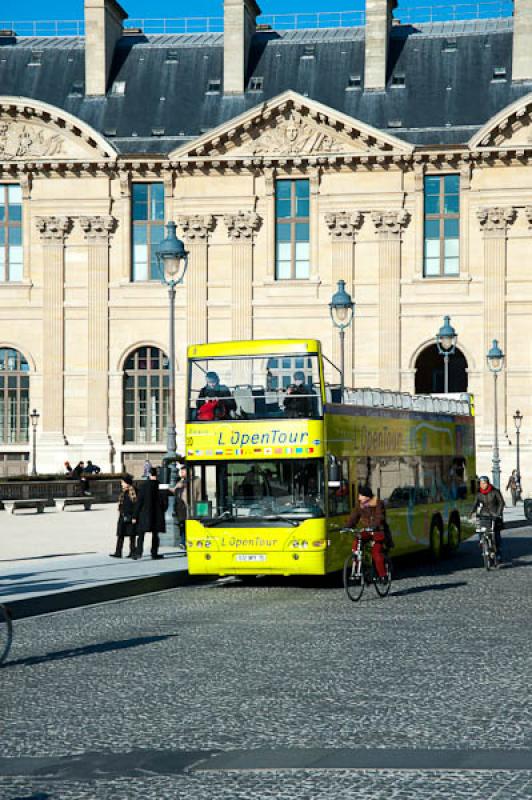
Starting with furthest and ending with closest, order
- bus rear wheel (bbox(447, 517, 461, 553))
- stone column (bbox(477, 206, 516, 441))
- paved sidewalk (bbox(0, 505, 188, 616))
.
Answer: stone column (bbox(477, 206, 516, 441))
bus rear wheel (bbox(447, 517, 461, 553))
paved sidewalk (bbox(0, 505, 188, 616))

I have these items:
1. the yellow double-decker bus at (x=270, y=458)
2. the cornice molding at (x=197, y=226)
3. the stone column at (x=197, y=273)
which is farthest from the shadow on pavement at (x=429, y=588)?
the cornice molding at (x=197, y=226)

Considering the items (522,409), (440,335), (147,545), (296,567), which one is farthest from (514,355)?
(296,567)

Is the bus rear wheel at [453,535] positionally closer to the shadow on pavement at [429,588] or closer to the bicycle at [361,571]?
the shadow on pavement at [429,588]

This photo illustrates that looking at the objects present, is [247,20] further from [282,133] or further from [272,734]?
[272,734]

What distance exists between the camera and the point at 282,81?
61.7 metres

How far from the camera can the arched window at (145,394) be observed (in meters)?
60.5

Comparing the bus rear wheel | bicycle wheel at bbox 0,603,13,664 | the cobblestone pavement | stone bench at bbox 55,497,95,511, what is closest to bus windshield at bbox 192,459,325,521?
the cobblestone pavement

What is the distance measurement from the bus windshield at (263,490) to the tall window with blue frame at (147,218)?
130ft

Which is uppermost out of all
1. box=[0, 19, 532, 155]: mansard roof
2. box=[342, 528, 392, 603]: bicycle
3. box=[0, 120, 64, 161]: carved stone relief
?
box=[0, 19, 532, 155]: mansard roof

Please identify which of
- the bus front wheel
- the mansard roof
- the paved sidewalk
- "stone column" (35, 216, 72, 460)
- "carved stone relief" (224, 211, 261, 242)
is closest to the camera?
the paved sidewalk

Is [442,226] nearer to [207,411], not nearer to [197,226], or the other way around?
[197,226]

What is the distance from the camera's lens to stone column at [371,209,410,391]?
5966cm

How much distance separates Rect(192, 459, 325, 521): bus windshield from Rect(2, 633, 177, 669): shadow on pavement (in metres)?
5.88

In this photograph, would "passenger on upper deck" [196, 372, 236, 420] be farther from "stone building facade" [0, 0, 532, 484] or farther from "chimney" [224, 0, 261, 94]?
"chimney" [224, 0, 261, 94]
